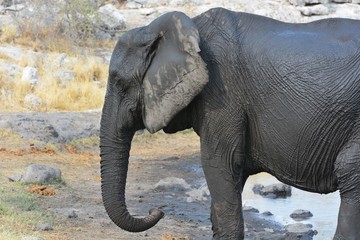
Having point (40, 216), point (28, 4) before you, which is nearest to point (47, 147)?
point (40, 216)

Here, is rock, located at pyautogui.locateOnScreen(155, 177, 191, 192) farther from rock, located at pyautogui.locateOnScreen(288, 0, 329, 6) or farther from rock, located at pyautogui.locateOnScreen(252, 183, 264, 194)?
rock, located at pyautogui.locateOnScreen(288, 0, 329, 6)

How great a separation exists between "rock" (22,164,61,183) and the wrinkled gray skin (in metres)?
4.24

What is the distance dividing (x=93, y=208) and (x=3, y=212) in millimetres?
1440

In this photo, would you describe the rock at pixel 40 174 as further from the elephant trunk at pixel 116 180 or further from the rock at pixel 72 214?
the elephant trunk at pixel 116 180

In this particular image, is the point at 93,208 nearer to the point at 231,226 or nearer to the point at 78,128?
the point at 231,226

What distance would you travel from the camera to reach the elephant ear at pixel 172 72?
629 centimetres

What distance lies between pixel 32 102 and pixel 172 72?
34.6 feet

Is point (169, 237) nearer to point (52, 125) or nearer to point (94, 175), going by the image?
point (94, 175)

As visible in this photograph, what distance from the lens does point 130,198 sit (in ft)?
36.6

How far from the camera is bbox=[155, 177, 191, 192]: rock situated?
39.0 feet

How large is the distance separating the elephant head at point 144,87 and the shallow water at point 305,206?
3746 mm

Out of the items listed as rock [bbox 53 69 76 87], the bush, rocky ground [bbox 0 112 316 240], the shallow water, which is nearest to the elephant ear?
rocky ground [bbox 0 112 316 240]

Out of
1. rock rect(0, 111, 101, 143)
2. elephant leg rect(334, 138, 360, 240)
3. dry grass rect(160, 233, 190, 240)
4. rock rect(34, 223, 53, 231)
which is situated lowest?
rock rect(0, 111, 101, 143)

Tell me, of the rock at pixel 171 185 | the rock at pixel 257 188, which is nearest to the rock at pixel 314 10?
the rock at pixel 257 188
